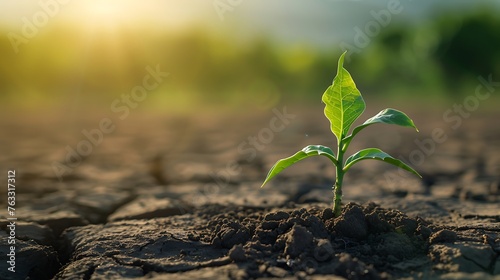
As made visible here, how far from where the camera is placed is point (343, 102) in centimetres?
218

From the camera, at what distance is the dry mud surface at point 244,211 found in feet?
6.56

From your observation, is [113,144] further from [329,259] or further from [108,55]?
[108,55]

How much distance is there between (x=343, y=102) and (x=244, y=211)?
1.05 meters

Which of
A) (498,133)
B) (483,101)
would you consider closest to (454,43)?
(483,101)

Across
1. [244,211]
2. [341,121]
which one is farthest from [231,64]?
[341,121]

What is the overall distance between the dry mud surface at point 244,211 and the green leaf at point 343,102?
37 centimetres

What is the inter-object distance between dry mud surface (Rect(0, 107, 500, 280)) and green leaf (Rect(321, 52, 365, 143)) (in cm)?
37

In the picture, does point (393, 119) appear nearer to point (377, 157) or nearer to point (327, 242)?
point (377, 157)

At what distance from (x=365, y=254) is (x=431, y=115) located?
8.76 m

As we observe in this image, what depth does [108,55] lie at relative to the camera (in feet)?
55.4

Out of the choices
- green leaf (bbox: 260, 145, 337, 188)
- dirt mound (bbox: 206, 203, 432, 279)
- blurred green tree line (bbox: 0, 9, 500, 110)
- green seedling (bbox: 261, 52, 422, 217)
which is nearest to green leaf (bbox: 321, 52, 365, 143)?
green seedling (bbox: 261, 52, 422, 217)

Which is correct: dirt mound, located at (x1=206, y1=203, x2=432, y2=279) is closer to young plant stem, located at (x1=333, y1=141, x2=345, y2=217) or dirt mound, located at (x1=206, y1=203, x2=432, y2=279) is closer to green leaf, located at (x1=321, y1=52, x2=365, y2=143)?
young plant stem, located at (x1=333, y1=141, x2=345, y2=217)

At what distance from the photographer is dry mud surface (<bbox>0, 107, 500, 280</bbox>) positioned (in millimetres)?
1999

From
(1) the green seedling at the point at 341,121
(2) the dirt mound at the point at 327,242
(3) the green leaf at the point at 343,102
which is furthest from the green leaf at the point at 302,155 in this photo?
(2) the dirt mound at the point at 327,242
